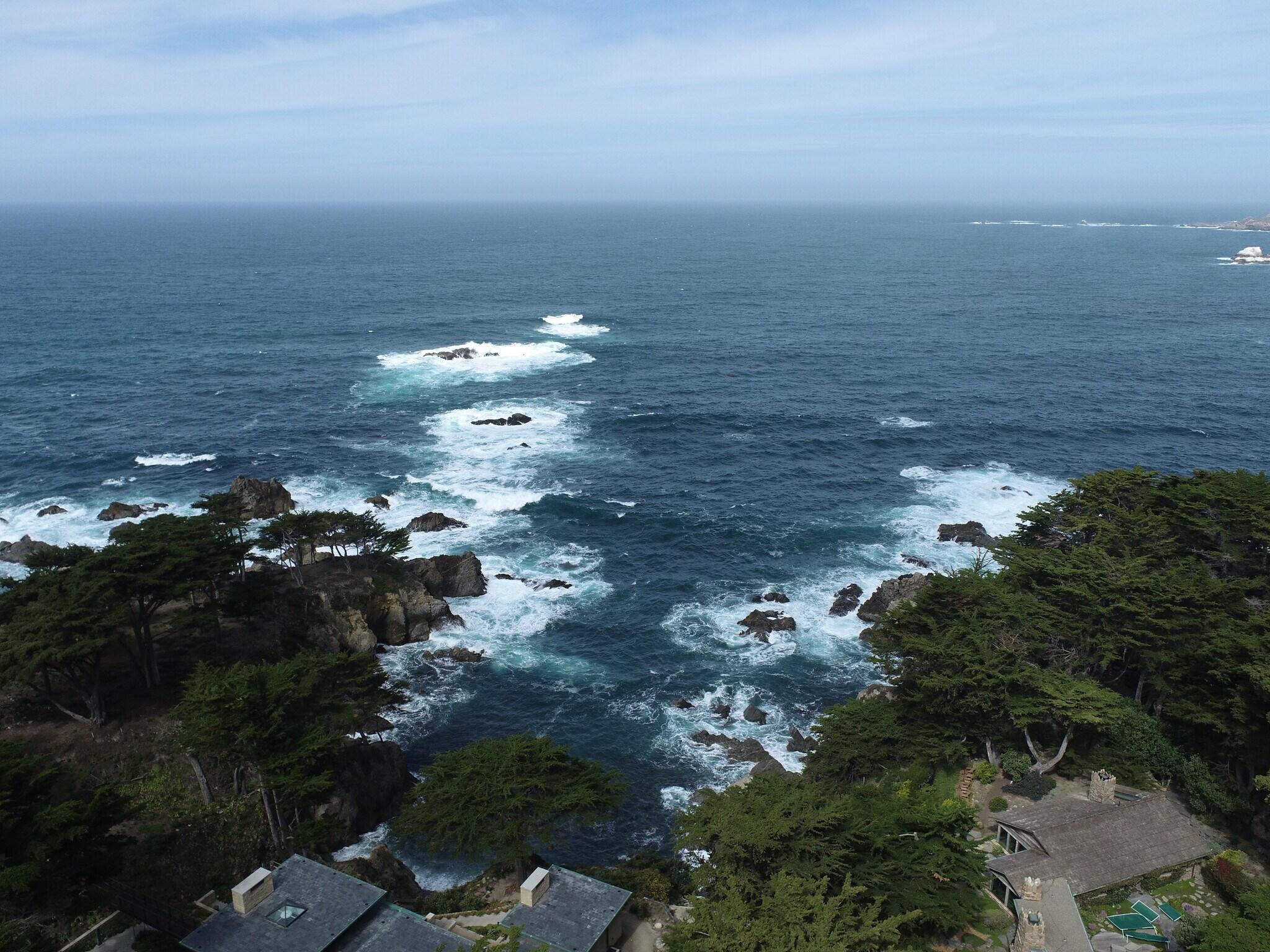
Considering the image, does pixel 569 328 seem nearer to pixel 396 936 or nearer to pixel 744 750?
pixel 744 750

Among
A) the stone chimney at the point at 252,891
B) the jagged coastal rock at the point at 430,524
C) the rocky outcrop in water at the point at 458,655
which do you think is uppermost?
→ the stone chimney at the point at 252,891

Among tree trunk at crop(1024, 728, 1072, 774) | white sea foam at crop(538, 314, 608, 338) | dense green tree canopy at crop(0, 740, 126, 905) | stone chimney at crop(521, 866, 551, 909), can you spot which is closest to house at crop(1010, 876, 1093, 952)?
tree trunk at crop(1024, 728, 1072, 774)

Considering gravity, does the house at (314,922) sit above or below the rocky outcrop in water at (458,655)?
above

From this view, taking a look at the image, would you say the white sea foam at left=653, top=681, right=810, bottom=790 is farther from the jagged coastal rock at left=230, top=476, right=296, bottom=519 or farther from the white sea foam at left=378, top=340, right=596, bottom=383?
the white sea foam at left=378, top=340, right=596, bottom=383

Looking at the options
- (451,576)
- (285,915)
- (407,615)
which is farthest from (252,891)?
(451,576)

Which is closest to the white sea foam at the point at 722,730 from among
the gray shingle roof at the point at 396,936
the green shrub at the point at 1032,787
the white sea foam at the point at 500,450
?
the green shrub at the point at 1032,787

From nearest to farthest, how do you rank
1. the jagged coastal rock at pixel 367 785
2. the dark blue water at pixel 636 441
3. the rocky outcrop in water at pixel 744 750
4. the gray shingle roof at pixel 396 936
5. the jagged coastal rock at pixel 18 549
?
the gray shingle roof at pixel 396 936 < the jagged coastal rock at pixel 367 785 < the rocky outcrop in water at pixel 744 750 < the dark blue water at pixel 636 441 < the jagged coastal rock at pixel 18 549

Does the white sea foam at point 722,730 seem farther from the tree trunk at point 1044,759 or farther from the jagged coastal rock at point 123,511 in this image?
the jagged coastal rock at point 123,511
